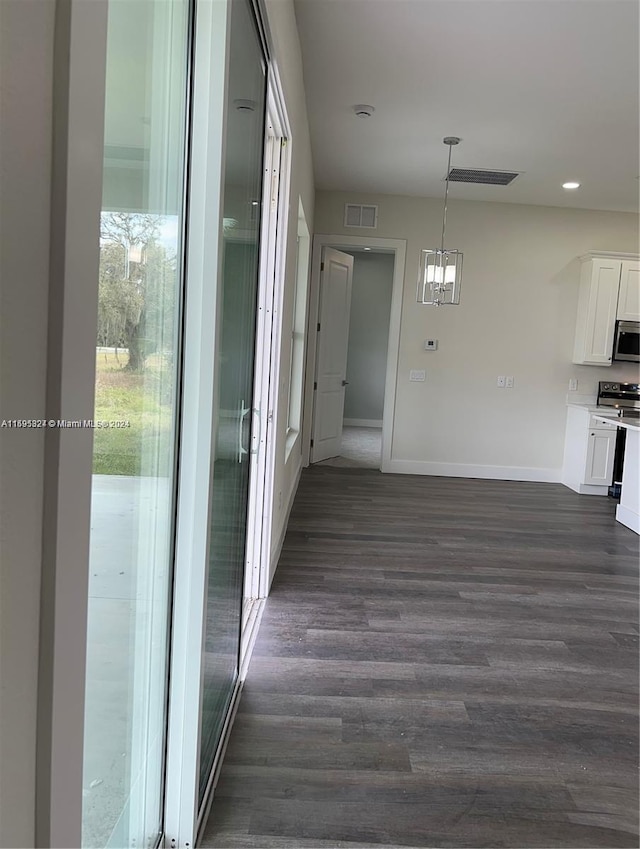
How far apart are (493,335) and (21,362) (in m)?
6.32

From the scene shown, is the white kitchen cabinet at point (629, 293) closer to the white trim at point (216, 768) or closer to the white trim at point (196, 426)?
the white trim at point (216, 768)

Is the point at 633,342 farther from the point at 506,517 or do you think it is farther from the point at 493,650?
the point at 493,650

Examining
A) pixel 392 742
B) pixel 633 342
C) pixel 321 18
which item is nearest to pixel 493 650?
pixel 392 742

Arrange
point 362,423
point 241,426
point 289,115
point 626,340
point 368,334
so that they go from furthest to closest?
point 362,423
point 368,334
point 626,340
point 289,115
point 241,426

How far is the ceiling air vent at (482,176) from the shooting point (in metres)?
5.15

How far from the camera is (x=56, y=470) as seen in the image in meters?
0.54

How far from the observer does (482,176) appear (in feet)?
17.4

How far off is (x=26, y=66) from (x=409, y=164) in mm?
5189

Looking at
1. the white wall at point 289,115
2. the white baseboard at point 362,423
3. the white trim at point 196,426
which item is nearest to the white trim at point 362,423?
the white baseboard at point 362,423

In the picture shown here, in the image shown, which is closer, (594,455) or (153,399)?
(153,399)

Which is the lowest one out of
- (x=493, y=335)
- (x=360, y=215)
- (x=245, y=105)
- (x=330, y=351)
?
(x=330, y=351)

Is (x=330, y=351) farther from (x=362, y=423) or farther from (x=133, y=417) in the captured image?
(x=133, y=417)

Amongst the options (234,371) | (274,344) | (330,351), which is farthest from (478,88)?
(330,351)

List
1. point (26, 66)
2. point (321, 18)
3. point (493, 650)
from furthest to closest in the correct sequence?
point (321, 18) < point (493, 650) < point (26, 66)
